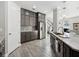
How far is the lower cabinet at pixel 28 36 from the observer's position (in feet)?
26.7

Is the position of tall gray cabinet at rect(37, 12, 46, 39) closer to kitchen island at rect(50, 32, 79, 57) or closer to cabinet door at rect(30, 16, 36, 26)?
cabinet door at rect(30, 16, 36, 26)

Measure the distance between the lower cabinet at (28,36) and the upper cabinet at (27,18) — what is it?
74cm

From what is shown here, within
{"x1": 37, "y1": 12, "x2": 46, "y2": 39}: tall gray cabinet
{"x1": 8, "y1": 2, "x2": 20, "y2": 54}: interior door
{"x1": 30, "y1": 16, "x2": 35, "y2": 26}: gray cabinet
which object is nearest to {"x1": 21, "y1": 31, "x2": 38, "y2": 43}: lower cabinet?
{"x1": 37, "y1": 12, "x2": 46, "y2": 39}: tall gray cabinet

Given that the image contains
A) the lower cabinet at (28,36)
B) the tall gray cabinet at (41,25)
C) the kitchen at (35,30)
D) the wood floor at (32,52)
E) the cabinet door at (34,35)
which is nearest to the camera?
the kitchen at (35,30)

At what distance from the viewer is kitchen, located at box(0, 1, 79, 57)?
4.50 metres

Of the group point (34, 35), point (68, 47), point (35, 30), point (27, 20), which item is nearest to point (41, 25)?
point (35, 30)

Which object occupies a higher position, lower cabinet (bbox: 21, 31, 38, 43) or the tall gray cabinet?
the tall gray cabinet

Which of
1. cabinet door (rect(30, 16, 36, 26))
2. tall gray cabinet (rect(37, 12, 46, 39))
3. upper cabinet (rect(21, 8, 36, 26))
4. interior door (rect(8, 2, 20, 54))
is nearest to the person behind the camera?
interior door (rect(8, 2, 20, 54))

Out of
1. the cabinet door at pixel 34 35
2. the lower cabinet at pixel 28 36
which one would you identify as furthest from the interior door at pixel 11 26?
the cabinet door at pixel 34 35

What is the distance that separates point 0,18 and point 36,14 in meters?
6.06

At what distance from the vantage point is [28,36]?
28.8ft

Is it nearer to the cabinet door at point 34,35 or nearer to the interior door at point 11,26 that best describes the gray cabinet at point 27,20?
the cabinet door at point 34,35

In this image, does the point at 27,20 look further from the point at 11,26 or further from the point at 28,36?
the point at 11,26

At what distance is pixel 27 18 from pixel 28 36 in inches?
56.6
